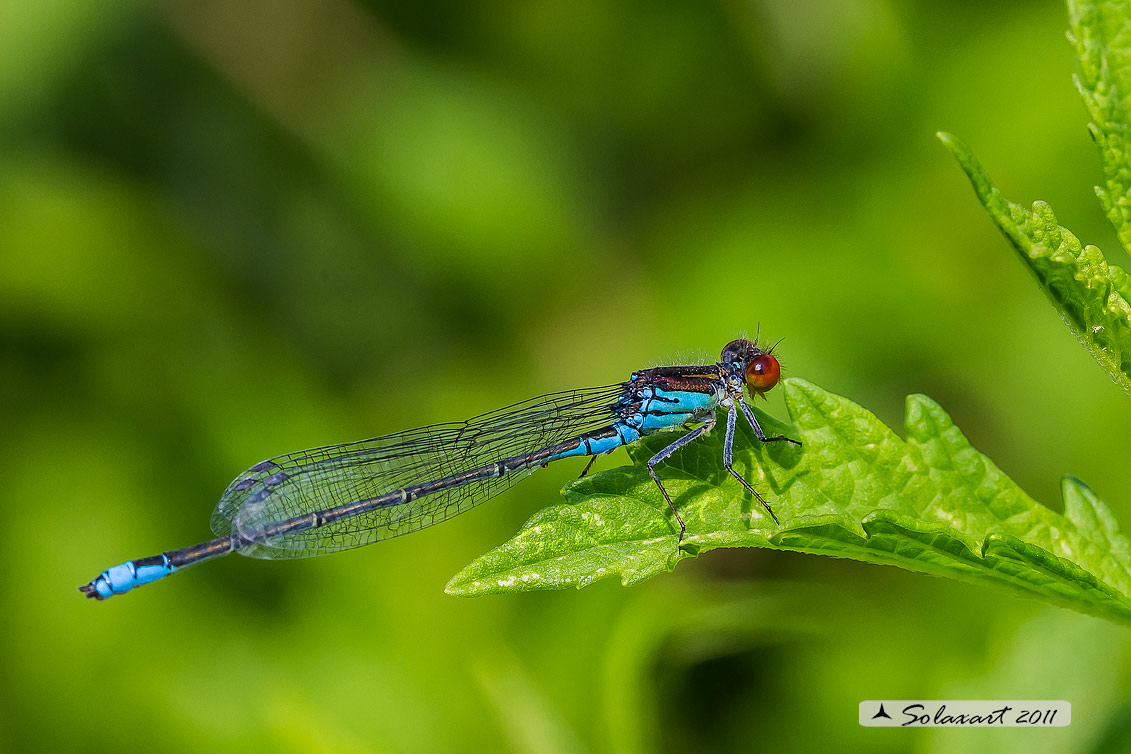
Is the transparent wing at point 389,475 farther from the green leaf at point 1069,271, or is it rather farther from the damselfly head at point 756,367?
the green leaf at point 1069,271

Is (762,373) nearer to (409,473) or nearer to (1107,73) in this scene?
(409,473)

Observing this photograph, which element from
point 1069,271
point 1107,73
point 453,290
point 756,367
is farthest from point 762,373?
point 453,290

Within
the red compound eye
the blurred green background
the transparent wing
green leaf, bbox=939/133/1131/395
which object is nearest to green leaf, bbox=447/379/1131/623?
green leaf, bbox=939/133/1131/395

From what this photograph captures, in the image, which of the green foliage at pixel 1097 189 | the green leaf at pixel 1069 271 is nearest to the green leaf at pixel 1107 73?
the green foliage at pixel 1097 189

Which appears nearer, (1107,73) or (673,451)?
(1107,73)

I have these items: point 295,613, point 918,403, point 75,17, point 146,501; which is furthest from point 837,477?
point 75,17

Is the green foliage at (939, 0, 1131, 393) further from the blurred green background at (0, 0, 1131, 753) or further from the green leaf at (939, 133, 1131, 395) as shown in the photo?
the blurred green background at (0, 0, 1131, 753)
